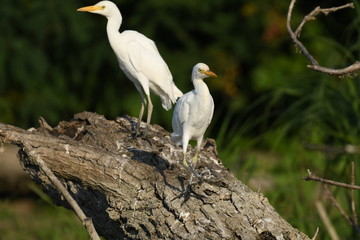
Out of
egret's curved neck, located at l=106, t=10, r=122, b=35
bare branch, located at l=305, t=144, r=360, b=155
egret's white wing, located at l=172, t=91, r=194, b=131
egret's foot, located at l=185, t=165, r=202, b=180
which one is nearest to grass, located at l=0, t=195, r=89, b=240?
egret's curved neck, located at l=106, t=10, r=122, b=35

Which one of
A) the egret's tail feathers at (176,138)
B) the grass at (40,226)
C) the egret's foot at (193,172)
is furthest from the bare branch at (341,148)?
the grass at (40,226)

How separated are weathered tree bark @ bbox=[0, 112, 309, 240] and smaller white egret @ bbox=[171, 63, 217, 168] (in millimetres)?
154

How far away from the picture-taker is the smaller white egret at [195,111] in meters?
2.96

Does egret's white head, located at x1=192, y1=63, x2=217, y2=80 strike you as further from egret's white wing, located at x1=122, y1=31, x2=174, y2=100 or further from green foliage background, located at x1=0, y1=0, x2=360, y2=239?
green foliage background, located at x1=0, y1=0, x2=360, y2=239

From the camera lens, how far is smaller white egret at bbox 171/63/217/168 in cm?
296

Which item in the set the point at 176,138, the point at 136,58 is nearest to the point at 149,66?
the point at 136,58

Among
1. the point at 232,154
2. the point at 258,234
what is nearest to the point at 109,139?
the point at 258,234

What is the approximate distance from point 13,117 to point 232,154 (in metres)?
4.00

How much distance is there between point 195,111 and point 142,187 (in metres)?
0.39

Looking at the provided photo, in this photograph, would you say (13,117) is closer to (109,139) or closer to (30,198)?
(30,198)

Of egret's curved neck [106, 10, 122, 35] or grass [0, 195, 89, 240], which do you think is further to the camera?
grass [0, 195, 89, 240]

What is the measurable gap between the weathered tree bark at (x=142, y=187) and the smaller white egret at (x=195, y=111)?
154 mm

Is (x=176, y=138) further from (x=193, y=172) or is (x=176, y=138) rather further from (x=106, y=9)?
(x=106, y=9)

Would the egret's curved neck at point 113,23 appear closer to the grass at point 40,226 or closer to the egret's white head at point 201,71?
the egret's white head at point 201,71
